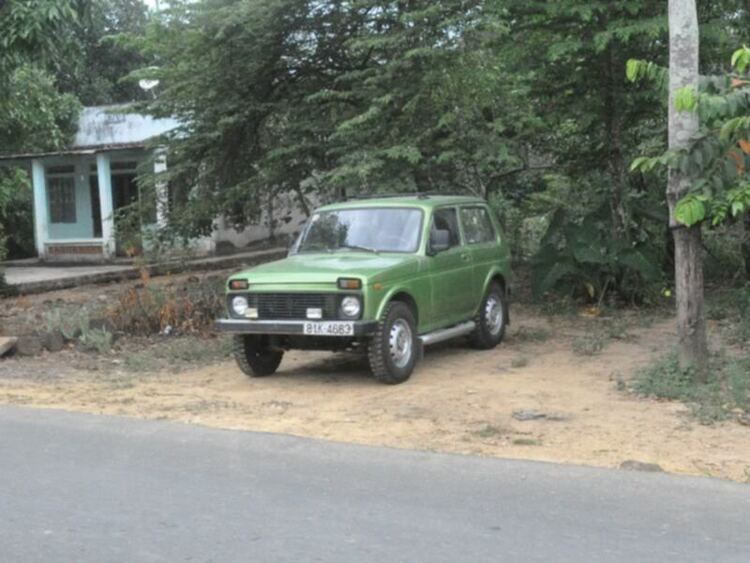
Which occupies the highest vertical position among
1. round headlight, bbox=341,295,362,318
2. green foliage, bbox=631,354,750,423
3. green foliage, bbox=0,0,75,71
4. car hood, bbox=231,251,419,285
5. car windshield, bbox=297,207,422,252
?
green foliage, bbox=0,0,75,71

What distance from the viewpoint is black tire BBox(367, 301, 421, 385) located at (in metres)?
8.62

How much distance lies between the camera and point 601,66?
1313 cm

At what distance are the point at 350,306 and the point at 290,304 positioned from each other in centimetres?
66

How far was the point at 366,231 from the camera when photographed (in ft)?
32.1

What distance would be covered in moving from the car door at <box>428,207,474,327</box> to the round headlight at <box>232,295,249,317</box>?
208 centimetres

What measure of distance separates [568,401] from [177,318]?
642 cm

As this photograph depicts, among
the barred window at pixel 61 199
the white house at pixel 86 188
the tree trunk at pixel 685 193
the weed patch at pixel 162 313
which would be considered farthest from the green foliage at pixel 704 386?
the barred window at pixel 61 199

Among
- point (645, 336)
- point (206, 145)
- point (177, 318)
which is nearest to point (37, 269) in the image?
point (206, 145)

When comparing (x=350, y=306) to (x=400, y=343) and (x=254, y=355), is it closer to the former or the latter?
(x=400, y=343)

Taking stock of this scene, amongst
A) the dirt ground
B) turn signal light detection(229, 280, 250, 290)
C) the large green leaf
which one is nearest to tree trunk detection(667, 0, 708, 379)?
the large green leaf

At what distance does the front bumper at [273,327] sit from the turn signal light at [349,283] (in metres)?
0.36

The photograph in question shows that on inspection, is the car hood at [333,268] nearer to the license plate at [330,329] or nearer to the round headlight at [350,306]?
the round headlight at [350,306]

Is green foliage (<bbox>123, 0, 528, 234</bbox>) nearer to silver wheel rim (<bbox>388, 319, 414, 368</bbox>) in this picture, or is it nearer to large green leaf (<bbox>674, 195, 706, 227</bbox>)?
silver wheel rim (<bbox>388, 319, 414, 368</bbox>)

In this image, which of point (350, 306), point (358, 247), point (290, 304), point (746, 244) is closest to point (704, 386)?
point (350, 306)
